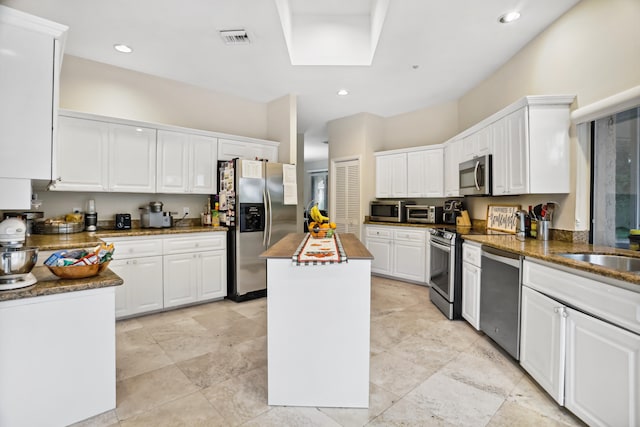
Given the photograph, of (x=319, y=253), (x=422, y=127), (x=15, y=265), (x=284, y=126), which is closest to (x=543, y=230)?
(x=319, y=253)

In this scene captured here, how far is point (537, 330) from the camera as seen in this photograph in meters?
1.98

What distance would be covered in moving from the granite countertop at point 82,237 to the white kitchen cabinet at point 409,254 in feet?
8.52

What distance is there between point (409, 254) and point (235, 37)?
3599 millimetres

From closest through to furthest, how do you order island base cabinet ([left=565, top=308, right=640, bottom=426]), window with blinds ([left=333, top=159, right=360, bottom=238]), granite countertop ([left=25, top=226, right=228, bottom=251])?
island base cabinet ([left=565, top=308, right=640, bottom=426])
granite countertop ([left=25, top=226, right=228, bottom=251])
window with blinds ([left=333, top=159, right=360, bottom=238])

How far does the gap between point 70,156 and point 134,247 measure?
1108 millimetres

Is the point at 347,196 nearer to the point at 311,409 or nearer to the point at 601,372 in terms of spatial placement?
the point at 311,409

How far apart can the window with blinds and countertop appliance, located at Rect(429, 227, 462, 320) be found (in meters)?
2.02

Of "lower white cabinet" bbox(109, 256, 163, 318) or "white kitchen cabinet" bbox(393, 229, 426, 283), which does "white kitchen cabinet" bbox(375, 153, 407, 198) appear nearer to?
"white kitchen cabinet" bbox(393, 229, 426, 283)

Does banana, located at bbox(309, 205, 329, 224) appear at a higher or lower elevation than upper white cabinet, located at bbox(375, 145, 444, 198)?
lower

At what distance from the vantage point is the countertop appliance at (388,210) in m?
4.85

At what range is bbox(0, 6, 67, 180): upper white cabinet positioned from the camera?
149cm

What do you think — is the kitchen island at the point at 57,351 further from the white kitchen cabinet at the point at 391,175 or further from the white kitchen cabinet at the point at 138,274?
the white kitchen cabinet at the point at 391,175

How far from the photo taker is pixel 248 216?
152 inches

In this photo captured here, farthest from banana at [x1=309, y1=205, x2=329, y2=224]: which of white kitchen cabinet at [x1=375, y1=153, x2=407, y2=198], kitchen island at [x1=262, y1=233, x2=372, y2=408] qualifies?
white kitchen cabinet at [x1=375, y1=153, x2=407, y2=198]
